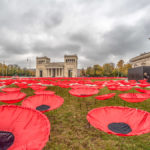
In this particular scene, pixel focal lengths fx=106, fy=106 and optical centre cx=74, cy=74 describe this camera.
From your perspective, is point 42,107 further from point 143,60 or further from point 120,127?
point 143,60

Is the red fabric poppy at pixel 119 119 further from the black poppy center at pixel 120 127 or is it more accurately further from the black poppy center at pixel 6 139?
the black poppy center at pixel 6 139

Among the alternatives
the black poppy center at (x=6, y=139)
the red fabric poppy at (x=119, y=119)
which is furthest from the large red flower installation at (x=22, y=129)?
the red fabric poppy at (x=119, y=119)

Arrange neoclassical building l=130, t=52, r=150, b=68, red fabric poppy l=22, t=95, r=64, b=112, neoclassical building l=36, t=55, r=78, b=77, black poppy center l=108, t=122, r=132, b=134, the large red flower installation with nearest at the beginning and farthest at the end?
1. the large red flower installation
2. black poppy center l=108, t=122, r=132, b=134
3. red fabric poppy l=22, t=95, r=64, b=112
4. neoclassical building l=130, t=52, r=150, b=68
5. neoclassical building l=36, t=55, r=78, b=77

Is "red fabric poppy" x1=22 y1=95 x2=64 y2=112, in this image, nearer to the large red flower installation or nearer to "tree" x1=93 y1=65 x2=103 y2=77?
the large red flower installation

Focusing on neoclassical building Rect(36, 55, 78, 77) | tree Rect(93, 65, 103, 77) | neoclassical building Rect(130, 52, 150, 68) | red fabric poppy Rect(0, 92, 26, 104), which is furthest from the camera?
neoclassical building Rect(36, 55, 78, 77)

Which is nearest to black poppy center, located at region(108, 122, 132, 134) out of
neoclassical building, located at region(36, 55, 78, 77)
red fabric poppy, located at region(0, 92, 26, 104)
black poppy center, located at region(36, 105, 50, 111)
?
black poppy center, located at region(36, 105, 50, 111)

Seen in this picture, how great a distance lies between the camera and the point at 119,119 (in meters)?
2.62

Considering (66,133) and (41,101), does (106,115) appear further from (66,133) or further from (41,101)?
(41,101)

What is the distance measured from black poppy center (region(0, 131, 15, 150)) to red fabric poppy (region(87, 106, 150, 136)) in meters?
1.41

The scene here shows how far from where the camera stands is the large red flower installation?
128cm

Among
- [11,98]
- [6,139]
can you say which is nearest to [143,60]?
[11,98]

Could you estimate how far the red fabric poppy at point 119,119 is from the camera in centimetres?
221

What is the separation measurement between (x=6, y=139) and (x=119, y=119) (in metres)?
2.37

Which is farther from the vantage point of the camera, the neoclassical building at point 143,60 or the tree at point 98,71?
the tree at point 98,71
